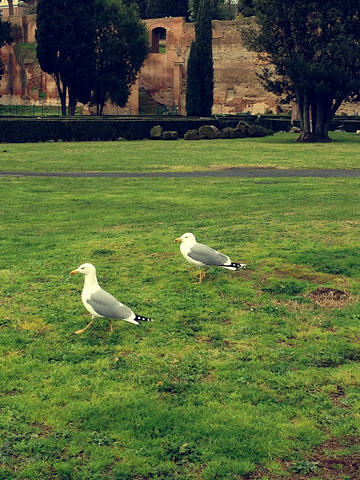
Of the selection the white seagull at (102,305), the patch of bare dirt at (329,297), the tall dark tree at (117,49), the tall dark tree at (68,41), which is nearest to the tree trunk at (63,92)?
the tall dark tree at (68,41)

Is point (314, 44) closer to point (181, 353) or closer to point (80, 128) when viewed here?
point (80, 128)

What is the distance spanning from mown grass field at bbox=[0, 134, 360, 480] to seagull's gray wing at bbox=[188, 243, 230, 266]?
0.45m

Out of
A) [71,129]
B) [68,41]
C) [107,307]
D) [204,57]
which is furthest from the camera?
[204,57]

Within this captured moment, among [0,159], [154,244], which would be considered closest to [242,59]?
[0,159]

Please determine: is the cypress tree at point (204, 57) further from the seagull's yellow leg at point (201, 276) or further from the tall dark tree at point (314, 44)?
the seagull's yellow leg at point (201, 276)

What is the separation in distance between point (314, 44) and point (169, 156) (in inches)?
586

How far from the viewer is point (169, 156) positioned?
93.8 ft

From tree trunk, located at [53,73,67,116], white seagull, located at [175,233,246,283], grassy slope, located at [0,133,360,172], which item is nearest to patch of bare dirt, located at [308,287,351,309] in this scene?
white seagull, located at [175,233,246,283]

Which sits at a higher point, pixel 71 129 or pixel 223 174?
pixel 71 129

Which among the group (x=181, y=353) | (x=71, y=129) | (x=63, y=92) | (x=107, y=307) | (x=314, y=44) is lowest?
(x=181, y=353)

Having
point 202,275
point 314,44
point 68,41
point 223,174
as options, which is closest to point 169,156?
point 223,174

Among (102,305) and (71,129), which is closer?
(102,305)

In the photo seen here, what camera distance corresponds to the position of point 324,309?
7891 millimetres

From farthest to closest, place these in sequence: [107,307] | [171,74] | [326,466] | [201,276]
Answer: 1. [171,74]
2. [201,276]
3. [107,307]
4. [326,466]
